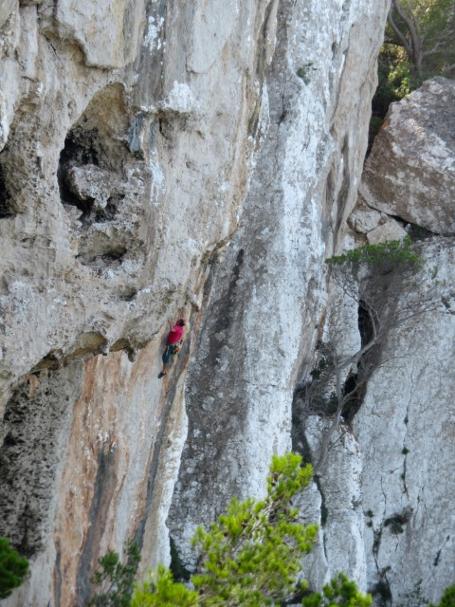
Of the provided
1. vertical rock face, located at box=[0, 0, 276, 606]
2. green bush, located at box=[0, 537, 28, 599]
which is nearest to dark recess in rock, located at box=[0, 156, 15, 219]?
vertical rock face, located at box=[0, 0, 276, 606]

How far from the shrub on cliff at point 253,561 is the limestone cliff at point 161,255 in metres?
1.87

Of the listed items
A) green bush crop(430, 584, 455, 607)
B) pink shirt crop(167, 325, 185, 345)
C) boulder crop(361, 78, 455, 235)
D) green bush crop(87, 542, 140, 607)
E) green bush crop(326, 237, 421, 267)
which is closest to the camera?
green bush crop(87, 542, 140, 607)

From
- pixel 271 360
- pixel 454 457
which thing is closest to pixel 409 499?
pixel 454 457

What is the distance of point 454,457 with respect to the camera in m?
21.1

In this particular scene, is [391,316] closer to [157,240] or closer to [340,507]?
[340,507]

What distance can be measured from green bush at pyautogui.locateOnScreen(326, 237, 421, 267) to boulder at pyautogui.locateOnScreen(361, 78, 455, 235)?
75.0 inches

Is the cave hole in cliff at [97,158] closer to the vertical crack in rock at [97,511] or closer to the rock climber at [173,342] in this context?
the rock climber at [173,342]

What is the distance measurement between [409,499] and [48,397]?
44.3 ft

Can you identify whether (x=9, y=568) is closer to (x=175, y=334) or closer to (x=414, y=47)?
(x=175, y=334)

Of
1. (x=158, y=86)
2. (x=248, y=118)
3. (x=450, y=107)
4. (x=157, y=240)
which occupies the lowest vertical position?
(x=157, y=240)

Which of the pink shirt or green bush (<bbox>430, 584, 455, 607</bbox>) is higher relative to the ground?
the pink shirt

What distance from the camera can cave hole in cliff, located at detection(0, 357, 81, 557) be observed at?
9.08 meters

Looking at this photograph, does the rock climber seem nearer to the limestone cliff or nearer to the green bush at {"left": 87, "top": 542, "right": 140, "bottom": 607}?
the limestone cliff

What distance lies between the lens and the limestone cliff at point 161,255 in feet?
24.2
